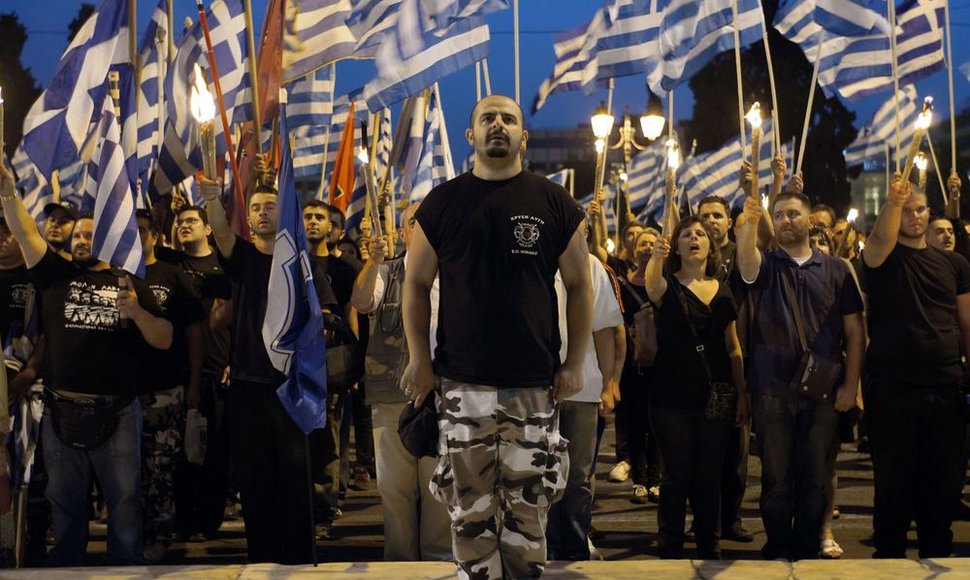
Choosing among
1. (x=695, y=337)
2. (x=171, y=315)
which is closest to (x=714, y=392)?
(x=695, y=337)

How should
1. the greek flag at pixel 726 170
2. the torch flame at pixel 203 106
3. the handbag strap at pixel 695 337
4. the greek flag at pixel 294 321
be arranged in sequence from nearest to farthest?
the torch flame at pixel 203 106 < the greek flag at pixel 294 321 < the handbag strap at pixel 695 337 < the greek flag at pixel 726 170

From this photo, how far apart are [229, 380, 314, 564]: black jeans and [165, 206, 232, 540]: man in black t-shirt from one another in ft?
5.26

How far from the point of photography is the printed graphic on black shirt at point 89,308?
311 inches

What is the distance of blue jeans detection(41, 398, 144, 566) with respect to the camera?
7852 millimetres

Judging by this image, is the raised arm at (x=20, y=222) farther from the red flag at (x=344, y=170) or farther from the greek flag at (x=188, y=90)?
the red flag at (x=344, y=170)

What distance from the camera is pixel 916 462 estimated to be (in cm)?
799

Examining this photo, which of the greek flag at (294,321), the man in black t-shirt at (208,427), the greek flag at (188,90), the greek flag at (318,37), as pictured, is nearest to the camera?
the greek flag at (294,321)

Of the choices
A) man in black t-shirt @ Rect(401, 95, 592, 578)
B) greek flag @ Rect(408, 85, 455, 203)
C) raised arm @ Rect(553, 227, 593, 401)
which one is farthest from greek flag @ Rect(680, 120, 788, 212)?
man in black t-shirt @ Rect(401, 95, 592, 578)

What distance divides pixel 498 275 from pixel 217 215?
2.29 metres

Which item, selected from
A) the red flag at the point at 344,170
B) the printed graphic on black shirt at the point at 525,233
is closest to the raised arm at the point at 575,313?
the printed graphic on black shirt at the point at 525,233

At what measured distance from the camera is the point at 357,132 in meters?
19.3

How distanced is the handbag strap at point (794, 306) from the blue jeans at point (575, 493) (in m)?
1.25

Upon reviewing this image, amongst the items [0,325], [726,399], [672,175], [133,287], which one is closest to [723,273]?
[672,175]

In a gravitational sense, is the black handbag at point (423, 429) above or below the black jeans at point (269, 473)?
above
